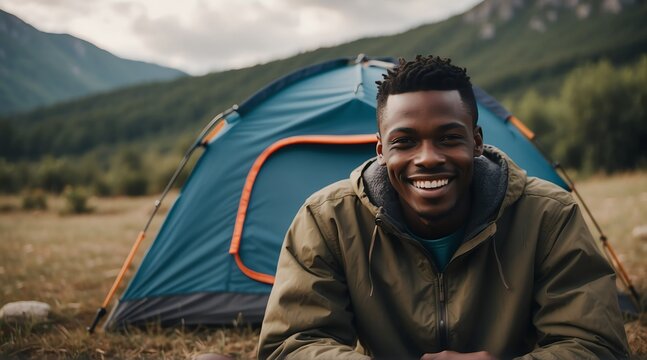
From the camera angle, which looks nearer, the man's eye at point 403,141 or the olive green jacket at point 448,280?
the olive green jacket at point 448,280

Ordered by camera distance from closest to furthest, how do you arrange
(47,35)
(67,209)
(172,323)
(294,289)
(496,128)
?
(294,289) < (172,323) < (496,128) < (67,209) < (47,35)

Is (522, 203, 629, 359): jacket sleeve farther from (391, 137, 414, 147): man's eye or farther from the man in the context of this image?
(391, 137, 414, 147): man's eye

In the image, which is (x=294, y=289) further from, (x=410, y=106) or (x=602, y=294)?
(x=602, y=294)

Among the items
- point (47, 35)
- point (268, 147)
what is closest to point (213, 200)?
point (268, 147)

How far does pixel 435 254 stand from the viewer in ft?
7.23

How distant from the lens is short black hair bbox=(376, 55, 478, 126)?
2.14 meters

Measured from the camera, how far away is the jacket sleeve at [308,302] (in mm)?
2023

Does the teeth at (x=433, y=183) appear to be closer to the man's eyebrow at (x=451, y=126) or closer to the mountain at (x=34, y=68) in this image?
the man's eyebrow at (x=451, y=126)

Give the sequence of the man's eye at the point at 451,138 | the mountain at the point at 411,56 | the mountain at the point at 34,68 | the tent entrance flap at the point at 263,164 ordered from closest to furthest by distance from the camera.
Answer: the man's eye at the point at 451,138 < the tent entrance flap at the point at 263,164 < the mountain at the point at 411,56 < the mountain at the point at 34,68

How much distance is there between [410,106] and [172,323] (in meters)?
2.66

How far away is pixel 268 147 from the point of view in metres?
4.11

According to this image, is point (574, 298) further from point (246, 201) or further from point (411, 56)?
point (411, 56)

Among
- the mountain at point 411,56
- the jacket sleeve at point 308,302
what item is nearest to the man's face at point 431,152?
the jacket sleeve at point 308,302

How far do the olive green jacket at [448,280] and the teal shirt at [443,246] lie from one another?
6 cm
